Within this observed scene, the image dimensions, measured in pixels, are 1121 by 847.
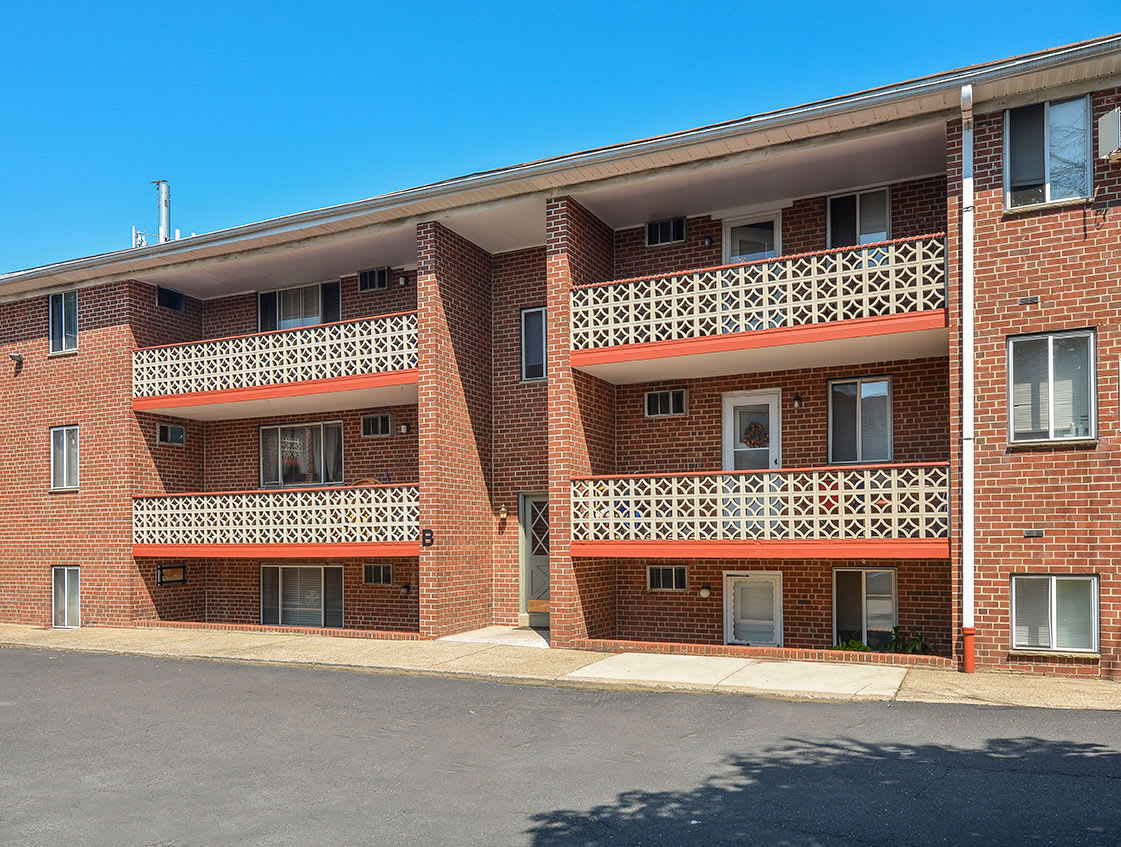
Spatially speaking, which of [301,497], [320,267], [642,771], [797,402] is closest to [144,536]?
[301,497]

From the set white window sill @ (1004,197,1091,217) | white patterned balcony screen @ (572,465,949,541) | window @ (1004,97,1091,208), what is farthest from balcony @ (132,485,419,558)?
window @ (1004,97,1091,208)

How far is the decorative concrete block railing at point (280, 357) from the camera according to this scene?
17125mm

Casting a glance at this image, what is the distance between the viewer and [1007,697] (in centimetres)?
1070

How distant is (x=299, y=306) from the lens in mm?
20281

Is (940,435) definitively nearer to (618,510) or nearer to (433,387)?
(618,510)

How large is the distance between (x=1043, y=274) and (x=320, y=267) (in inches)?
509

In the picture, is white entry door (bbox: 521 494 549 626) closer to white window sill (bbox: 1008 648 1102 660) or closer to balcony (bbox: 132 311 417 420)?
balcony (bbox: 132 311 417 420)

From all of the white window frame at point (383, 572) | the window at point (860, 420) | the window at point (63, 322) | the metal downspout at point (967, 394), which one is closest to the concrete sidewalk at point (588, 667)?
the metal downspout at point (967, 394)

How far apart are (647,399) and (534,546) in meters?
3.64

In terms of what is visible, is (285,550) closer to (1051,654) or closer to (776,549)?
(776,549)

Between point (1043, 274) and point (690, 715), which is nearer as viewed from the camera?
point (690, 715)

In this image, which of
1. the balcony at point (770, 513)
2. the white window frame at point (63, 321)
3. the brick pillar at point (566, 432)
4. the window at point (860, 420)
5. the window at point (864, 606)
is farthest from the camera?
the white window frame at point (63, 321)

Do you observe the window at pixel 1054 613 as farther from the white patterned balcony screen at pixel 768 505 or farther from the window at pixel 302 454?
the window at pixel 302 454

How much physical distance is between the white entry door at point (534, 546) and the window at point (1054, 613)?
27.6 ft
